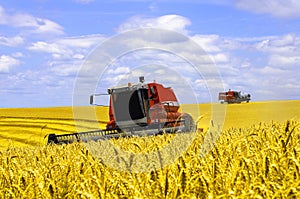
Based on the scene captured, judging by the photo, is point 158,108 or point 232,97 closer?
point 158,108

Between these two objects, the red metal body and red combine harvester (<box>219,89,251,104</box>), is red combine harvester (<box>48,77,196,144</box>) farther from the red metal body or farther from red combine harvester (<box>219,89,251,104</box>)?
red combine harvester (<box>219,89,251,104</box>)

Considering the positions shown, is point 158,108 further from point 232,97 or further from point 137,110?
point 232,97

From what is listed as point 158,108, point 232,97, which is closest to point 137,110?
point 158,108

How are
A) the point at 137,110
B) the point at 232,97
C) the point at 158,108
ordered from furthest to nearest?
1. the point at 232,97
2. the point at 158,108
3. the point at 137,110

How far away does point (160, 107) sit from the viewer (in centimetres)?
2091

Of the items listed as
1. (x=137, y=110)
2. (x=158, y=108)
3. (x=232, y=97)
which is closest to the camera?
(x=137, y=110)

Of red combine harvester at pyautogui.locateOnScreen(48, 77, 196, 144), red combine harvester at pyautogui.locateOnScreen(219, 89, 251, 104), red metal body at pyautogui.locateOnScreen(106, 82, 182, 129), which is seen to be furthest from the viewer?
red combine harvester at pyautogui.locateOnScreen(219, 89, 251, 104)

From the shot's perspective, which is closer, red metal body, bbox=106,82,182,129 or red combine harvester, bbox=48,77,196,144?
red combine harvester, bbox=48,77,196,144

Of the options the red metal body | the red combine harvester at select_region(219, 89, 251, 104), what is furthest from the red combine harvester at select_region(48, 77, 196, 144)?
the red combine harvester at select_region(219, 89, 251, 104)

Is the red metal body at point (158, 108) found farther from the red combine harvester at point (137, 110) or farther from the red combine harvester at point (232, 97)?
the red combine harvester at point (232, 97)

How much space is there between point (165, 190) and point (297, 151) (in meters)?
2.03

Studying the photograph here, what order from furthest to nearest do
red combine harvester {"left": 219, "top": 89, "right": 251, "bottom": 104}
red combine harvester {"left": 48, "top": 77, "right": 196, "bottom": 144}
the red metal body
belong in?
1. red combine harvester {"left": 219, "top": 89, "right": 251, "bottom": 104}
2. the red metal body
3. red combine harvester {"left": 48, "top": 77, "right": 196, "bottom": 144}

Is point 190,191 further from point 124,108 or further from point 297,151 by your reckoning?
point 124,108

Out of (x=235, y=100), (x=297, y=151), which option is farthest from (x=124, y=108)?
(x=235, y=100)
